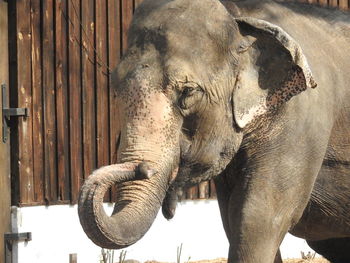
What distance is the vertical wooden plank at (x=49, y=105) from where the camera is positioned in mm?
11477

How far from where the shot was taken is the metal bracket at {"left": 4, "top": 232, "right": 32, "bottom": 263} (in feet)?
36.6

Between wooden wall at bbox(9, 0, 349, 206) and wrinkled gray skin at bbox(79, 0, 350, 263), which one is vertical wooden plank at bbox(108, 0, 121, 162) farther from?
wrinkled gray skin at bbox(79, 0, 350, 263)

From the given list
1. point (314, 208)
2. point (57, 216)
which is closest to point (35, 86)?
point (57, 216)

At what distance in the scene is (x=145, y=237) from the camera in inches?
483

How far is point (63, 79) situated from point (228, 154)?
4.83 meters

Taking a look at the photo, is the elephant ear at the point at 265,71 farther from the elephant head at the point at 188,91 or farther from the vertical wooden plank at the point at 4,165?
the vertical wooden plank at the point at 4,165

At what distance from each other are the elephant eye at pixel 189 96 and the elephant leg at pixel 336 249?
2644 mm

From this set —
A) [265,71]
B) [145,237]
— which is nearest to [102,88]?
[145,237]

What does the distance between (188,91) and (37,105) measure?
478 centimetres

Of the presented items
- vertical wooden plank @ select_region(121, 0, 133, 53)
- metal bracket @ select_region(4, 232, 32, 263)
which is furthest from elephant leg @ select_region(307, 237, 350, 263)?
vertical wooden plank @ select_region(121, 0, 133, 53)

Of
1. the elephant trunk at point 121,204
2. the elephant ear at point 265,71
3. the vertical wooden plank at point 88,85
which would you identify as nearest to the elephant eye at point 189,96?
the elephant ear at point 265,71

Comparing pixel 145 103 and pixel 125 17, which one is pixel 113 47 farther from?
pixel 145 103

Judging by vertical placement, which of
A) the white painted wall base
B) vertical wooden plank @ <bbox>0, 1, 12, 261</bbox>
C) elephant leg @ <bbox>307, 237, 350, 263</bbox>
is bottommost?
the white painted wall base

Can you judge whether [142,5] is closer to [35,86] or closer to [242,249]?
[242,249]
